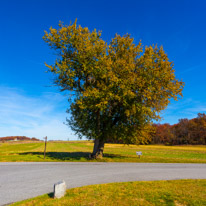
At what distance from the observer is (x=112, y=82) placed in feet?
51.7

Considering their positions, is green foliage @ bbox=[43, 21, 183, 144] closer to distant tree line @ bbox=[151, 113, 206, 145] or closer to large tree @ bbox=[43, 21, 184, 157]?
large tree @ bbox=[43, 21, 184, 157]

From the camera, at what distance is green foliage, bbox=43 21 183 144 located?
1617cm

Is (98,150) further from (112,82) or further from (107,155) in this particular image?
(112,82)

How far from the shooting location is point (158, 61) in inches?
727

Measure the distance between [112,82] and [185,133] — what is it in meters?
95.7

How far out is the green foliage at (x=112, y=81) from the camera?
16172 millimetres

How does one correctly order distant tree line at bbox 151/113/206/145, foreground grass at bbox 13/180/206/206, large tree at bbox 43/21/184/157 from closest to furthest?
foreground grass at bbox 13/180/206/206
large tree at bbox 43/21/184/157
distant tree line at bbox 151/113/206/145

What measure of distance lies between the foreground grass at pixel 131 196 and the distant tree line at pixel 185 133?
86799 mm

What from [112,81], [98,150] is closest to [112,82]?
[112,81]

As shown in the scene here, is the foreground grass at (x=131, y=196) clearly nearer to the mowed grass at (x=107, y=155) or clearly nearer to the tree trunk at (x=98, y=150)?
the mowed grass at (x=107, y=155)

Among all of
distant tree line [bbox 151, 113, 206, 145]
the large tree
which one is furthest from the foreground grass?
distant tree line [bbox 151, 113, 206, 145]

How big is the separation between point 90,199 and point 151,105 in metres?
13.4

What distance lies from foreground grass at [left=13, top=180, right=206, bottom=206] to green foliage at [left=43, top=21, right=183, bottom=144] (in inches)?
362

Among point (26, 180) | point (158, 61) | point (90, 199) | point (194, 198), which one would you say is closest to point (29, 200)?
point (90, 199)
